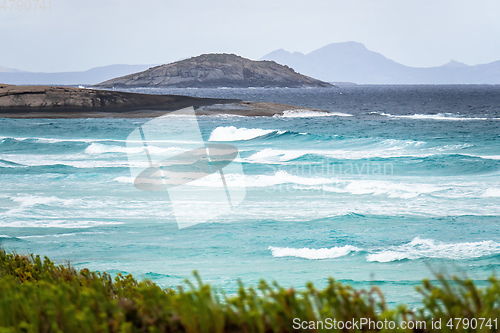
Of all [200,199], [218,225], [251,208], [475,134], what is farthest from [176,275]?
[475,134]

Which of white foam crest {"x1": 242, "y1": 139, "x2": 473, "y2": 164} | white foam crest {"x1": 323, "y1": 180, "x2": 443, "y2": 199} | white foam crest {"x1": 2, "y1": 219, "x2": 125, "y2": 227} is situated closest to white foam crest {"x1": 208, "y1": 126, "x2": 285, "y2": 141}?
white foam crest {"x1": 242, "y1": 139, "x2": 473, "y2": 164}

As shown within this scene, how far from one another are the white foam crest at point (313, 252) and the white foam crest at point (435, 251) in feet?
1.90

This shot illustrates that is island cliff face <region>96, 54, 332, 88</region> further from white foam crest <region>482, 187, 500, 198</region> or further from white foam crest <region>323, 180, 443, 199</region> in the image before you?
white foam crest <region>482, 187, 500, 198</region>

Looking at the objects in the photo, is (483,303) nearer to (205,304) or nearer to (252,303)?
(252,303)

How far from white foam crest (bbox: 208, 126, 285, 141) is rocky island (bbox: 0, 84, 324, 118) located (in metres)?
12.1

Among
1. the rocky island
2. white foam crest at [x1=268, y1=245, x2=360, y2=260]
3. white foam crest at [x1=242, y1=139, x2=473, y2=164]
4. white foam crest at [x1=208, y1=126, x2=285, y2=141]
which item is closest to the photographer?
white foam crest at [x1=268, y1=245, x2=360, y2=260]

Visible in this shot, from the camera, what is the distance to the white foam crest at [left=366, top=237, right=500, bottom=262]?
418 inches

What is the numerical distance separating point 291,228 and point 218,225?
80.6 inches

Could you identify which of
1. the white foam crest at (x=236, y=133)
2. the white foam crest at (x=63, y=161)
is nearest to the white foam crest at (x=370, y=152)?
the white foam crest at (x=236, y=133)

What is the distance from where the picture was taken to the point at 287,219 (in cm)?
1380

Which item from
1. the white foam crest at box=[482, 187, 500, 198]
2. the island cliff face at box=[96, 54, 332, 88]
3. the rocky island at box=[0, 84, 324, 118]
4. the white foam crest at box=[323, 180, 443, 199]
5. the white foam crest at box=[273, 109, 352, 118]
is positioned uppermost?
the island cliff face at box=[96, 54, 332, 88]

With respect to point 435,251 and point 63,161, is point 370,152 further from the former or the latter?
point 435,251

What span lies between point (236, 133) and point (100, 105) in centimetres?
2251

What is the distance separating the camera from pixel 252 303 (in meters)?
2.47
